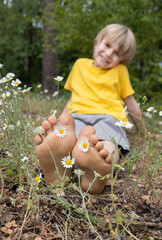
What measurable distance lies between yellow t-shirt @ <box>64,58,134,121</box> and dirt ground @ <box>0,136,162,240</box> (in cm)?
84

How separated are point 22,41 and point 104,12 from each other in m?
6.84

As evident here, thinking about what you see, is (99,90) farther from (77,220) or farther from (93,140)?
(77,220)

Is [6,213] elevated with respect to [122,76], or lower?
lower

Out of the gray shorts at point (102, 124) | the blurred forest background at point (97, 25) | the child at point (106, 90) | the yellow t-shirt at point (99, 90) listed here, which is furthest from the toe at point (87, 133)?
the blurred forest background at point (97, 25)

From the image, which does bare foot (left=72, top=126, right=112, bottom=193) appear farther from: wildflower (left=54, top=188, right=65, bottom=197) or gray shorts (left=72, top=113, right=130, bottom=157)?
gray shorts (left=72, top=113, right=130, bottom=157)

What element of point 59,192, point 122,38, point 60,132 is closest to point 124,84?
point 122,38

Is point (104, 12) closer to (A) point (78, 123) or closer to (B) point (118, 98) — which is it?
(B) point (118, 98)

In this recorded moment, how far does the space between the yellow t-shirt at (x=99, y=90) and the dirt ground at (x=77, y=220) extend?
84cm

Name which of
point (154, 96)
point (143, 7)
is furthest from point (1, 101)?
point (154, 96)

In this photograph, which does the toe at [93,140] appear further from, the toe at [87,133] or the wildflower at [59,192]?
the wildflower at [59,192]

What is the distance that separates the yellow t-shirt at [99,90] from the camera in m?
1.99

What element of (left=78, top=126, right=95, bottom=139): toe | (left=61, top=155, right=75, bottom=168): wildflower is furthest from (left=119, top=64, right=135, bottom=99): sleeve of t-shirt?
(left=61, top=155, right=75, bottom=168): wildflower

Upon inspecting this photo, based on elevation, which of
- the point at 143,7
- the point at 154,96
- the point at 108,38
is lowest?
the point at 154,96

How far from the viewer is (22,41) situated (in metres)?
9.80
